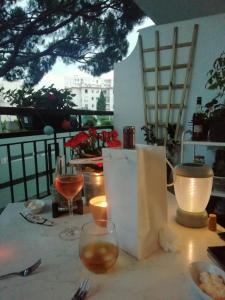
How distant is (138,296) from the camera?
0.39 meters

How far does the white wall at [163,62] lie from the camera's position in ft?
8.85

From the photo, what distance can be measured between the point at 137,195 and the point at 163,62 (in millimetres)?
2874

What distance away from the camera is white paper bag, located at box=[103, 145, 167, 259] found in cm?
49

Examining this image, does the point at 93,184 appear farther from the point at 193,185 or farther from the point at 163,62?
the point at 163,62

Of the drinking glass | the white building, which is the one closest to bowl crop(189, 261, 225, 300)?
the drinking glass

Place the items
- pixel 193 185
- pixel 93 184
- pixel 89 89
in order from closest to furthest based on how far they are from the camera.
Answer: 1. pixel 193 185
2. pixel 93 184
3. pixel 89 89

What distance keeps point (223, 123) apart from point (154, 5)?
78.8 inches

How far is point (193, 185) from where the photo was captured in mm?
623

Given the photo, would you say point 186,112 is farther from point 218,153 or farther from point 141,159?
point 141,159

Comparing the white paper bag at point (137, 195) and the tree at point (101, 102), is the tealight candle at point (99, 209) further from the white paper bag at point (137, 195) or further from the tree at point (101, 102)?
the tree at point (101, 102)

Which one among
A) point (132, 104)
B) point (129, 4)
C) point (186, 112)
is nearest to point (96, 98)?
point (132, 104)

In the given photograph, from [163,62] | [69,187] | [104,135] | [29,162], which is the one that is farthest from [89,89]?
[69,187]

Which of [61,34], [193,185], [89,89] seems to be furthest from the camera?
[61,34]

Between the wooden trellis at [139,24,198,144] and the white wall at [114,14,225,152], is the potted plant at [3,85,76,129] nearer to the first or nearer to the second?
the white wall at [114,14,225,152]
